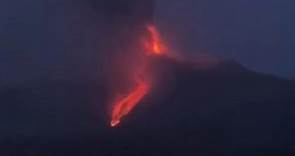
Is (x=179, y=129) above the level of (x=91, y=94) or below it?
below

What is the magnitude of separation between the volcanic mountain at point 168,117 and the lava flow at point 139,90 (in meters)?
0.04

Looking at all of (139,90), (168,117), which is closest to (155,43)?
(139,90)

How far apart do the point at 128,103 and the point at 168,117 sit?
0.27 m

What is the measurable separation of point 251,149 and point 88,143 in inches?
40.9

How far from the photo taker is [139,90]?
9.87 ft

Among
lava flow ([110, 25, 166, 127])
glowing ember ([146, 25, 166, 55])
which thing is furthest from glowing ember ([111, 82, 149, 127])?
glowing ember ([146, 25, 166, 55])

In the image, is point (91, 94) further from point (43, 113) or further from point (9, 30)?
point (9, 30)

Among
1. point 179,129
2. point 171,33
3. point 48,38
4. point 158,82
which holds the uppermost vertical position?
point 48,38

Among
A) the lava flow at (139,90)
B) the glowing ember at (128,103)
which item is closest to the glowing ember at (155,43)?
the lava flow at (139,90)

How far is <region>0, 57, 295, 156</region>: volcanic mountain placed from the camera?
2998mm

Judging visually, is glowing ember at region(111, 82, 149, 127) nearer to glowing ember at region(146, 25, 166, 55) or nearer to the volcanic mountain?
the volcanic mountain

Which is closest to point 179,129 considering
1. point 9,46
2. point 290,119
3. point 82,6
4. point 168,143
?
point 168,143

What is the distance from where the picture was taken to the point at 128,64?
9.98ft

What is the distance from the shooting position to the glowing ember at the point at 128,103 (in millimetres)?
2976
